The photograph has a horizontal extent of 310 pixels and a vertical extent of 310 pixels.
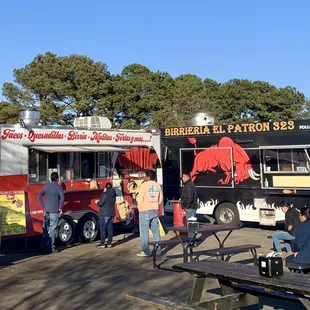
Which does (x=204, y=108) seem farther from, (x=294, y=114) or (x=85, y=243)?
(x=85, y=243)

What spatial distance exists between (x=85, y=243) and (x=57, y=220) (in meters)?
1.66

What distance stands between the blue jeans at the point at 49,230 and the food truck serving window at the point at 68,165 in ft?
3.39

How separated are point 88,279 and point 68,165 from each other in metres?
4.79

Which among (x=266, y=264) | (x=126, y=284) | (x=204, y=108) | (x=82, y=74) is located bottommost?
(x=126, y=284)

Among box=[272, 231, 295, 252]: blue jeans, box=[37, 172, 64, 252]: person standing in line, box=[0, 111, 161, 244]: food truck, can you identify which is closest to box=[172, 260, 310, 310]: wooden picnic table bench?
box=[272, 231, 295, 252]: blue jeans

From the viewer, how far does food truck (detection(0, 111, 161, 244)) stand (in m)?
11.4

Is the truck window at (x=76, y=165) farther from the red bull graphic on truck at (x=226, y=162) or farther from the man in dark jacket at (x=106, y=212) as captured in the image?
the red bull graphic on truck at (x=226, y=162)

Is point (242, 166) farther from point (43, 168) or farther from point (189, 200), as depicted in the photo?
point (43, 168)

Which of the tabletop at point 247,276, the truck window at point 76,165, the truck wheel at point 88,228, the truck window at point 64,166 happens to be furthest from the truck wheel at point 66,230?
the tabletop at point 247,276

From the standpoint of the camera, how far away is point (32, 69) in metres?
38.1

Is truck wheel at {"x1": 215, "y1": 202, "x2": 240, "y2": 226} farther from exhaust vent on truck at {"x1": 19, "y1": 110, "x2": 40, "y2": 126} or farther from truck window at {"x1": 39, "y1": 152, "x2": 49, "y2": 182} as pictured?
exhaust vent on truck at {"x1": 19, "y1": 110, "x2": 40, "y2": 126}

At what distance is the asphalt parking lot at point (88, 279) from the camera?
23.1 ft

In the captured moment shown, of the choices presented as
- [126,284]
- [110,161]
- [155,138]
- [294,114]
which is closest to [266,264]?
[126,284]

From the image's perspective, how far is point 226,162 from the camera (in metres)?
15.0
